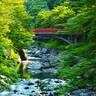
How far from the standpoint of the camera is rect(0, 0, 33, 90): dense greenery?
25469 mm

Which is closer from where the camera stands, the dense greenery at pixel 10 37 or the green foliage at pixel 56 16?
the dense greenery at pixel 10 37

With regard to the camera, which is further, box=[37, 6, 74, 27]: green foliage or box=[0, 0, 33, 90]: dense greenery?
box=[37, 6, 74, 27]: green foliage

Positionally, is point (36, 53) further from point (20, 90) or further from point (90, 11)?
point (90, 11)

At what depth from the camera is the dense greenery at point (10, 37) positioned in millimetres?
25469

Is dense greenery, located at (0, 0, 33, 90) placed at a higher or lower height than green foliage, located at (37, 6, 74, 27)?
higher

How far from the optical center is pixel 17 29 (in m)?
41.1

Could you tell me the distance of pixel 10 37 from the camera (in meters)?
40.1

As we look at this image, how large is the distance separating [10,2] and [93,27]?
2097 centimetres

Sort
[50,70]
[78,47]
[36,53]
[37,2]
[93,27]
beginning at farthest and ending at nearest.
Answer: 1. [37,2]
2. [36,53]
3. [50,70]
4. [78,47]
5. [93,27]

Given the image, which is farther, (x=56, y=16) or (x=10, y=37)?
(x=56, y=16)

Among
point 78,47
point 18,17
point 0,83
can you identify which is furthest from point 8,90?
point 18,17

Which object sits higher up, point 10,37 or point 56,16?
point 10,37

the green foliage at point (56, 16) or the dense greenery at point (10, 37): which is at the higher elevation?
the dense greenery at point (10, 37)

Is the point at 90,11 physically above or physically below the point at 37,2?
above
